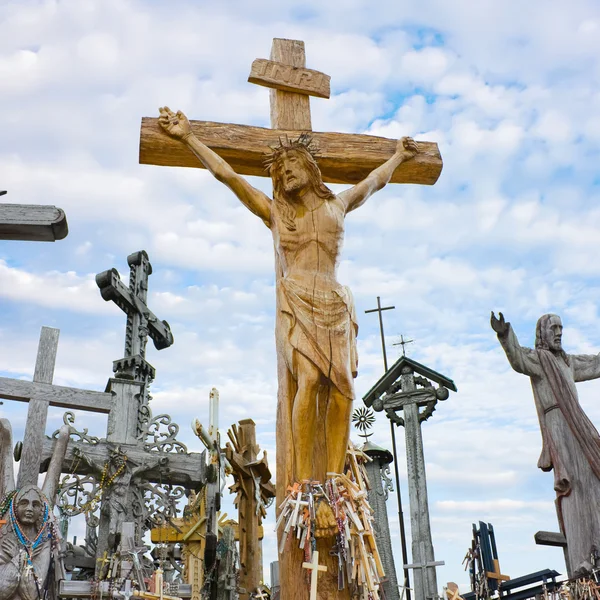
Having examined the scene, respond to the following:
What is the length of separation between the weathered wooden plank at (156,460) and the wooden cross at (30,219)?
157 inches

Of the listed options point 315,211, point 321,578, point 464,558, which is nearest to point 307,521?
point 321,578

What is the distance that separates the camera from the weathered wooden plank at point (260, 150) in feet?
15.4

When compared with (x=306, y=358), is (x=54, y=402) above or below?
above

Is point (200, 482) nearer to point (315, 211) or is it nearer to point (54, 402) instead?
point (54, 402)

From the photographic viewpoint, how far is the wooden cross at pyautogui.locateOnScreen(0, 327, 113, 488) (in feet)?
25.0

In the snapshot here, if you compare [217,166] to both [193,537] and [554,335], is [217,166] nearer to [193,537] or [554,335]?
[554,335]

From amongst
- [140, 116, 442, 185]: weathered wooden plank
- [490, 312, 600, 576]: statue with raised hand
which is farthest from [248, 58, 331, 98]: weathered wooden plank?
[490, 312, 600, 576]: statue with raised hand

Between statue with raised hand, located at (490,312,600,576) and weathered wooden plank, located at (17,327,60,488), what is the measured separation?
489 cm

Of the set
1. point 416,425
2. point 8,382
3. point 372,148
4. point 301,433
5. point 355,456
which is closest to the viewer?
point 301,433

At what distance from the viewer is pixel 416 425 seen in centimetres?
1013

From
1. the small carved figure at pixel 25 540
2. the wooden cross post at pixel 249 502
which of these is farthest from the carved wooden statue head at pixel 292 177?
the wooden cross post at pixel 249 502

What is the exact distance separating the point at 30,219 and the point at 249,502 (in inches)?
211

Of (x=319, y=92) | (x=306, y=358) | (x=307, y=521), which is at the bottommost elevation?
(x=307, y=521)

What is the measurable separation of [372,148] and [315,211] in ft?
3.47
